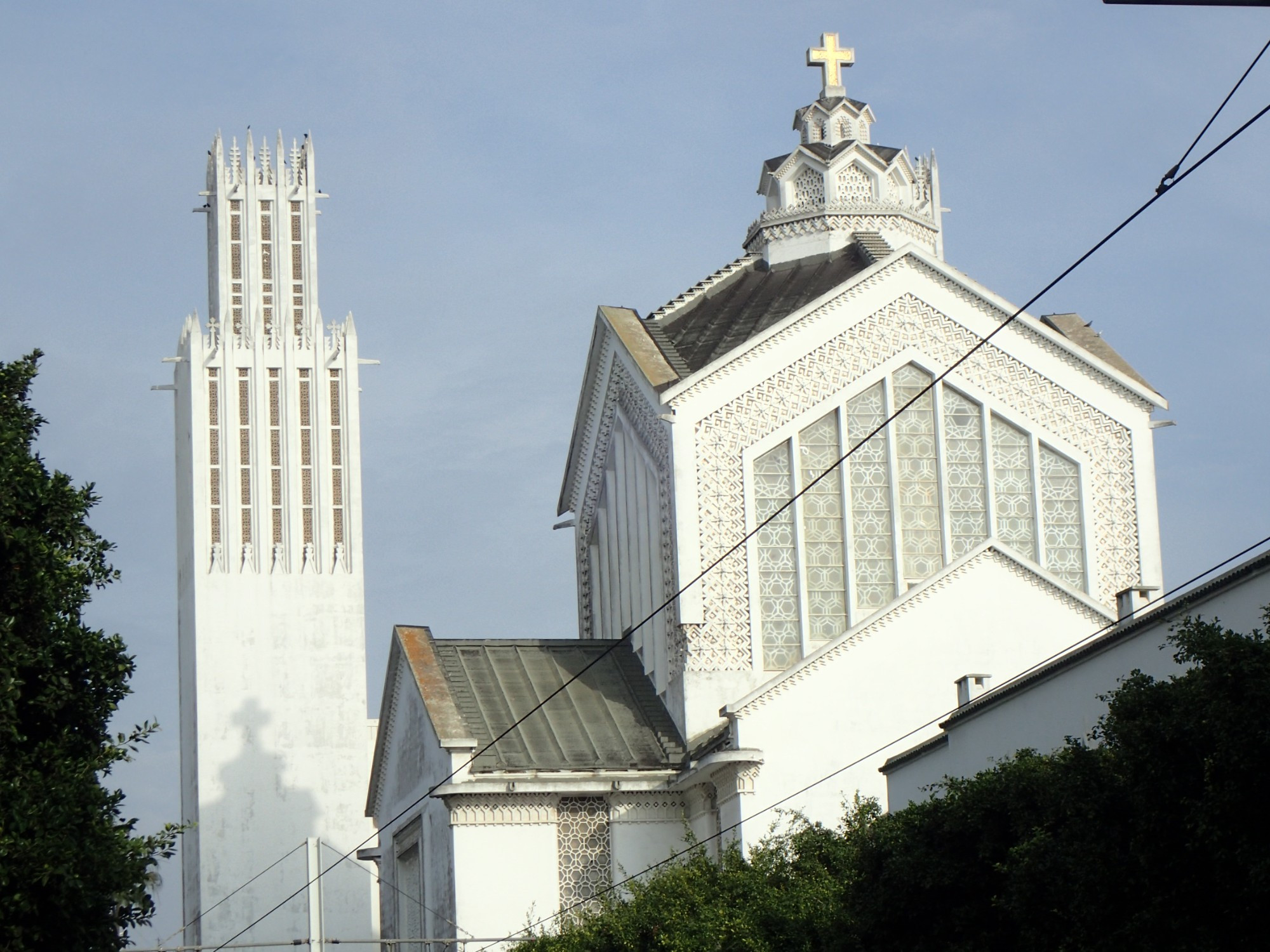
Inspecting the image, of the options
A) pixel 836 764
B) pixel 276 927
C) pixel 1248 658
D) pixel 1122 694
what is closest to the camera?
pixel 1248 658

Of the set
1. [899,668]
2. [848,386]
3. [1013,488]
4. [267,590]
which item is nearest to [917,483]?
[1013,488]

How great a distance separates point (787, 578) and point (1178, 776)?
17.0 m

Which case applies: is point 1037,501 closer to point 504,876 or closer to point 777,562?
point 777,562

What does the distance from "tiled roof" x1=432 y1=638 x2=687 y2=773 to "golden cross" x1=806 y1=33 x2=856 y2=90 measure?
38.2ft

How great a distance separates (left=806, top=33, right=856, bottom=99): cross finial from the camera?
38.4m

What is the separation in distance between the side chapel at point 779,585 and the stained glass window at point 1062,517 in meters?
0.04

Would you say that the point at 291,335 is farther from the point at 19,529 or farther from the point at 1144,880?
the point at 1144,880

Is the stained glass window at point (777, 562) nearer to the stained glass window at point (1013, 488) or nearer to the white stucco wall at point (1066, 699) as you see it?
the stained glass window at point (1013, 488)

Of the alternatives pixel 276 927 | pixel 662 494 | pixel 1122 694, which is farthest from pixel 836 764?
pixel 276 927

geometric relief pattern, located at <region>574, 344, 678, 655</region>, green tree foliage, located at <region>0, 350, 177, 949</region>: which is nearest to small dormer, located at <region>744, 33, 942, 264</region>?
geometric relief pattern, located at <region>574, 344, 678, 655</region>

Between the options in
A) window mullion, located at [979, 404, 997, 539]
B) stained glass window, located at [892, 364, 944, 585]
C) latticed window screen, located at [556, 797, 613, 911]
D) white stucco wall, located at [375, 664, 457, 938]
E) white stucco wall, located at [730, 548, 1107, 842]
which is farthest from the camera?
window mullion, located at [979, 404, 997, 539]

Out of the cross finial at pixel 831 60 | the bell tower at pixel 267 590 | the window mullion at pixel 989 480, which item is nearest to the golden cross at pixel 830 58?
the cross finial at pixel 831 60

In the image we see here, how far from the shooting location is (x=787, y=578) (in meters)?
30.8

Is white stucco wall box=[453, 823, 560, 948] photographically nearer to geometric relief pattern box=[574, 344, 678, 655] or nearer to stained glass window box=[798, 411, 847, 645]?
geometric relief pattern box=[574, 344, 678, 655]
